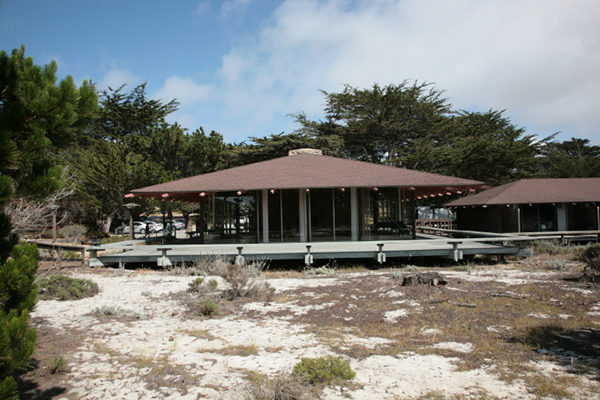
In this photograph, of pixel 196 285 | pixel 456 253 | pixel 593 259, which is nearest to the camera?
pixel 196 285

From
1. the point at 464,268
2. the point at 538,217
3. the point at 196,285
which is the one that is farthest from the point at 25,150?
the point at 538,217

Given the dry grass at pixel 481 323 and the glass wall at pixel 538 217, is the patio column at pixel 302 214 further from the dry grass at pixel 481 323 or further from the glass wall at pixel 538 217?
the glass wall at pixel 538 217

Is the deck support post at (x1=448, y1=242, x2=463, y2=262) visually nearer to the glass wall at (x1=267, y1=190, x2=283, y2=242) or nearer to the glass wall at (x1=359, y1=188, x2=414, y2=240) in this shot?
the glass wall at (x1=359, y1=188, x2=414, y2=240)

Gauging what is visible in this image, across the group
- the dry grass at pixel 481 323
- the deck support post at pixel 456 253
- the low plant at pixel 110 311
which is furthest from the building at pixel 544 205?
the low plant at pixel 110 311

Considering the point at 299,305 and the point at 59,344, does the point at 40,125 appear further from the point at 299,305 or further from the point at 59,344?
the point at 299,305

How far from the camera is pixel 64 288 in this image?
321 inches

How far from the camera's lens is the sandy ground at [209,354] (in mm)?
4012

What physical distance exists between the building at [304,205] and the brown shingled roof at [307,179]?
0.12 feet

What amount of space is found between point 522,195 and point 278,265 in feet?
48.5

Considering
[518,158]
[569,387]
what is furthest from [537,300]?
[518,158]

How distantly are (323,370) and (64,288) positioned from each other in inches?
258

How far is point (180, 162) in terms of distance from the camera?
26828 millimetres

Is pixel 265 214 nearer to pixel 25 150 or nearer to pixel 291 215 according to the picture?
pixel 291 215

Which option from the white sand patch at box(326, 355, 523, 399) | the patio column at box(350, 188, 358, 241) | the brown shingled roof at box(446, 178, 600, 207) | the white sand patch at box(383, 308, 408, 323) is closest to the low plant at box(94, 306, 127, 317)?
the white sand patch at box(326, 355, 523, 399)
